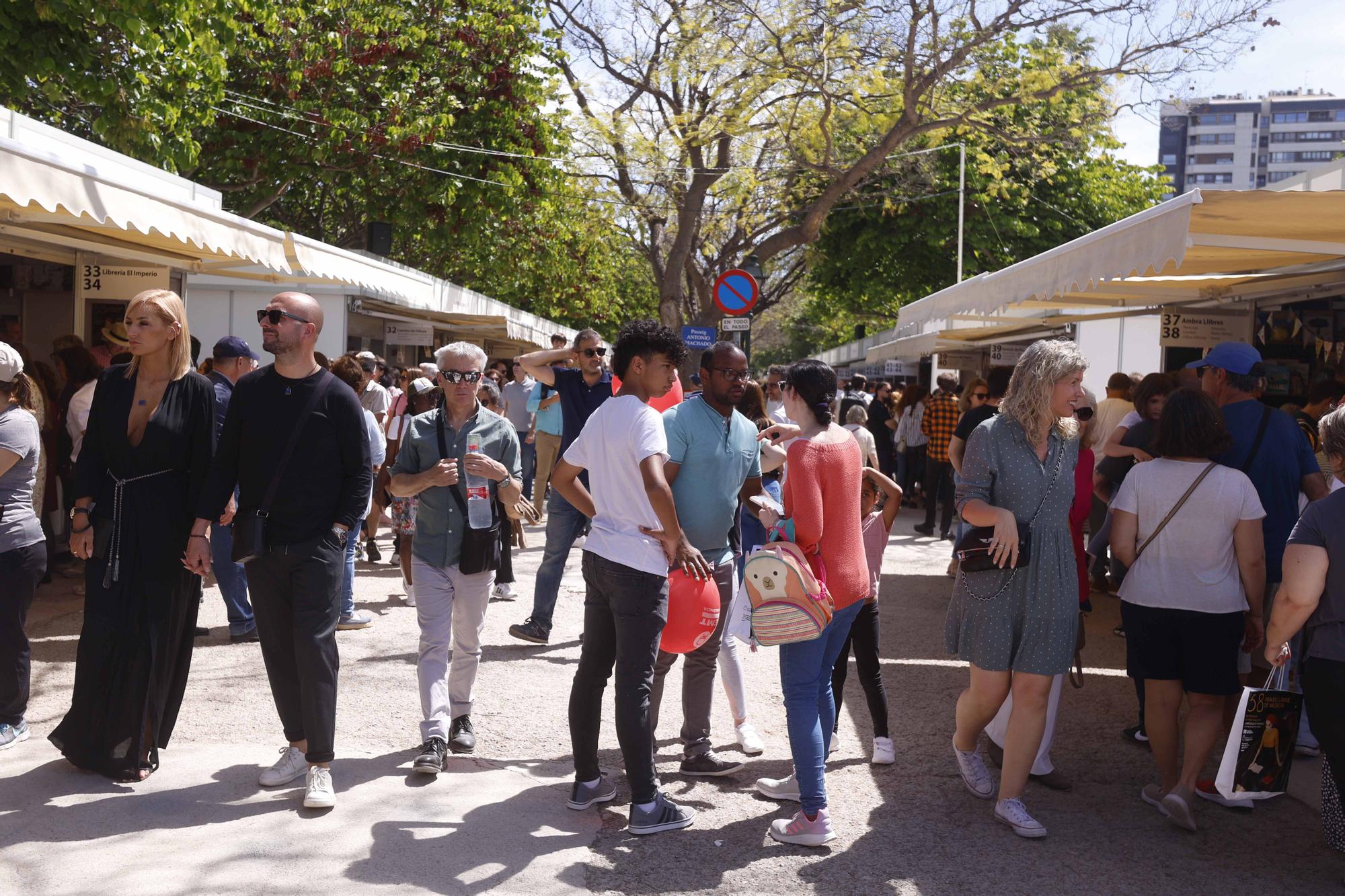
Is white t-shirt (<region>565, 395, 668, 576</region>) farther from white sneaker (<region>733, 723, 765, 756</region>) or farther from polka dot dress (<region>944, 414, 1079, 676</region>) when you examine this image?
white sneaker (<region>733, 723, 765, 756</region>)

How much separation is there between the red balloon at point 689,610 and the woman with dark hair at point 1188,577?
5.51 ft

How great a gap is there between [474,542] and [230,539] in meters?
2.82

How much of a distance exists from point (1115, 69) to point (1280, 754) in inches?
477

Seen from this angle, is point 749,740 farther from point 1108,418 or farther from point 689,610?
point 1108,418

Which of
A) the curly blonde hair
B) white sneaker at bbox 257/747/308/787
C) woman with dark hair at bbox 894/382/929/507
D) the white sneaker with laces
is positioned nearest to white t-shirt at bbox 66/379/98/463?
white sneaker at bbox 257/747/308/787

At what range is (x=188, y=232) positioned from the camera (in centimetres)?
782

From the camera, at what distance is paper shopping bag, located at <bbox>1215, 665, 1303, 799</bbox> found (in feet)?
13.6

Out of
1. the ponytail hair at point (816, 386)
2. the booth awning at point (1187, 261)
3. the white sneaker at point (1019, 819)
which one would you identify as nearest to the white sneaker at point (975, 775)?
the white sneaker at point (1019, 819)

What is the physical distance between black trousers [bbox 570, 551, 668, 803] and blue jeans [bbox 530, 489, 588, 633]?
2.78 m

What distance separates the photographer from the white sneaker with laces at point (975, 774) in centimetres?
486

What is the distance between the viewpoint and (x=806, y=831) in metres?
4.29

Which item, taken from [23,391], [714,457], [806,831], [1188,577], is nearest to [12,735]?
[23,391]

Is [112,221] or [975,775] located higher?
[112,221]

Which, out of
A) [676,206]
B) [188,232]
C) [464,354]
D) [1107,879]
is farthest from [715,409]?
[676,206]
